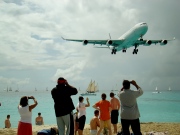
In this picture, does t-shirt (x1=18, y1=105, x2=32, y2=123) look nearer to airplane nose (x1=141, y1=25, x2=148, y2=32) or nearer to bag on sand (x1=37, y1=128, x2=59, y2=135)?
bag on sand (x1=37, y1=128, x2=59, y2=135)

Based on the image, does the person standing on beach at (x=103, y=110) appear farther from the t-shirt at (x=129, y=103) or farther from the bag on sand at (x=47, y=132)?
the t-shirt at (x=129, y=103)

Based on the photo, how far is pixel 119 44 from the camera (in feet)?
124

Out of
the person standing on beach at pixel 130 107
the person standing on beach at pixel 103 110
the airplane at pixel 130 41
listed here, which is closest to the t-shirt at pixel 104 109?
the person standing on beach at pixel 103 110

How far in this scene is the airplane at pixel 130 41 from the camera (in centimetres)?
3238

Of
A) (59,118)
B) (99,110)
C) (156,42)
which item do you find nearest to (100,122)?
(99,110)

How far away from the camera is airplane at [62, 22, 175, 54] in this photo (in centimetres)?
3238

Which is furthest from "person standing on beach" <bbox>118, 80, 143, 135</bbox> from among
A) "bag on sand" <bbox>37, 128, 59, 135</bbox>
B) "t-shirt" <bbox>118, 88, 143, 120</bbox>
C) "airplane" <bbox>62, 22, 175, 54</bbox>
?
"airplane" <bbox>62, 22, 175, 54</bbox>

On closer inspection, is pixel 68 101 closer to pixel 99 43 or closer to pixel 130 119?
pixel 130 119

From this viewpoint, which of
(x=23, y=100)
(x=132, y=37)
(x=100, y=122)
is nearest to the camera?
(x=23, y=100)

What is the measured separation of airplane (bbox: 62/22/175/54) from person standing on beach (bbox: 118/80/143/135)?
2700 centimetres

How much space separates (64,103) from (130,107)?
1.61 metres

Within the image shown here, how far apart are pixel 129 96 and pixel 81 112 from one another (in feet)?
10.7

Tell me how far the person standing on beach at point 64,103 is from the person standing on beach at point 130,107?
4.00 feet

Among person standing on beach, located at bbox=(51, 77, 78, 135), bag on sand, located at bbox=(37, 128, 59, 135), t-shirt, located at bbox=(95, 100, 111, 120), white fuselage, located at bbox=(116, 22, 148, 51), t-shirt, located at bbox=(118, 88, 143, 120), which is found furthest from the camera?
white fuselage, located at bbox=(116, 22, 148, 51)
